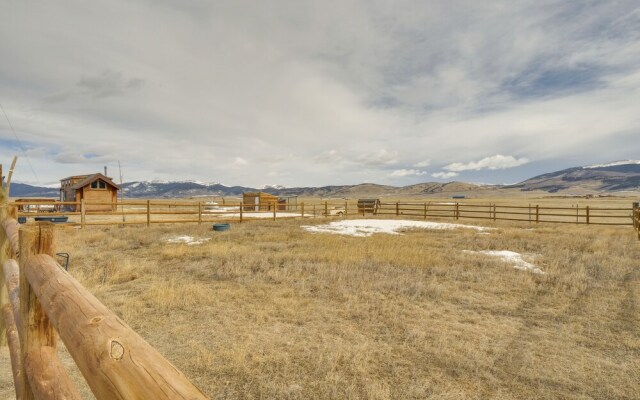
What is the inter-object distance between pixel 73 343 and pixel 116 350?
1.04 feet

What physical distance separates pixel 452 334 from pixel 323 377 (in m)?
2.54

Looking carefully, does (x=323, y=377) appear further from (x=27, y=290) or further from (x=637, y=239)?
(x=637, y=239)

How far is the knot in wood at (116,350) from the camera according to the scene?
1.05 meters

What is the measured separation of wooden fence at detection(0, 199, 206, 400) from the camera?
3.14 feet

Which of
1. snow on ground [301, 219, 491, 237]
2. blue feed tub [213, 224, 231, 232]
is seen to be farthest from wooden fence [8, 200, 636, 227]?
snow on ground [301, 219, 491, 237]

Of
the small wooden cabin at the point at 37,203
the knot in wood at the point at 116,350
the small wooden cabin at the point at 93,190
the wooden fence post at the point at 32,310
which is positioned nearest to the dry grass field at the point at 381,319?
the wooden fence post at the point at 32,310

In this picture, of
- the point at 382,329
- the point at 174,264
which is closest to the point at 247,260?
the point at 174,264

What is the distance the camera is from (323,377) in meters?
4.34

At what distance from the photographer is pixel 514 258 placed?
11.5m

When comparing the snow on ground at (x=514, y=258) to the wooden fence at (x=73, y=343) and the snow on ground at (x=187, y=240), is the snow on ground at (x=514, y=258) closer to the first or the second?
the wooden fence at (x=73, y=343)

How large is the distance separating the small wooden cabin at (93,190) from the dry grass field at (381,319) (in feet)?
80.3

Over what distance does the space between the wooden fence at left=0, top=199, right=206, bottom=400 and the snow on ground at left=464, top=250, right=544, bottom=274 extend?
10.9 m

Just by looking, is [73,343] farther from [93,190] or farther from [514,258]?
[93,190]

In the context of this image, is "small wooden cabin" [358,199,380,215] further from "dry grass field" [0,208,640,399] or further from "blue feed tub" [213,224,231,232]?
"dry grass field" [0,208,640,399]
